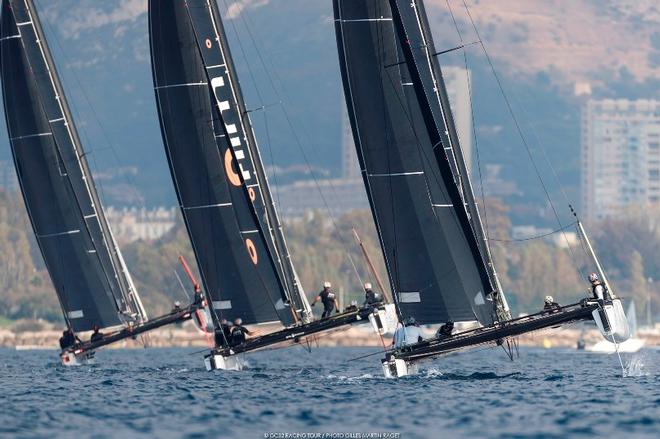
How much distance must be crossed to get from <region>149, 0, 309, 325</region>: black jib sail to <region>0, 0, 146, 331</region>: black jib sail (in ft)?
27.2

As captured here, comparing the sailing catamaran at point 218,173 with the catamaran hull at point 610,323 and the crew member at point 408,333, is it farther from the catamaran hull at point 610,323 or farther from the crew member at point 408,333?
the catamaran hull at point 610,323

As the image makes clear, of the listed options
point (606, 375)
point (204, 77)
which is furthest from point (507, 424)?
point (204, 77)

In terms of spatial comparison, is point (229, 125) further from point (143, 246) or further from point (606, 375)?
point (143, 246)

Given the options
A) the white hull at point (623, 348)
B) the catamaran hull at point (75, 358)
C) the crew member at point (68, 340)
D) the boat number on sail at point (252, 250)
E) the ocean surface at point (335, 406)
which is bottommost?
the white hull at point (623, 348)

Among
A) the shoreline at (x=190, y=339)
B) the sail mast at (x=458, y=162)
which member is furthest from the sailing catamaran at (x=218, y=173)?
the shoreline at (x=190, y=339)

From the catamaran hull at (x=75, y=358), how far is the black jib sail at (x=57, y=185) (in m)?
1.46

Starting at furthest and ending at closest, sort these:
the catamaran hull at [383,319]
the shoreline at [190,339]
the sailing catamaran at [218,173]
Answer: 1. the shoreline at [190,339]
2. the sailing catamaran at [218,173]
3. the catamaran hull at [383,319]

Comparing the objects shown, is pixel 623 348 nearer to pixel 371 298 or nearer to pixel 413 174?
pixel 371 298

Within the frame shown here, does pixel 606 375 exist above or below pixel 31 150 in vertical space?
below

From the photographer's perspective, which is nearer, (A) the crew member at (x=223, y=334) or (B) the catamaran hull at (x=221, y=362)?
(B) the catamaran hull at (x=221, y=362)

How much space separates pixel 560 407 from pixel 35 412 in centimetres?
987

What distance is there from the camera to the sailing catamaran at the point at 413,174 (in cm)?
4203

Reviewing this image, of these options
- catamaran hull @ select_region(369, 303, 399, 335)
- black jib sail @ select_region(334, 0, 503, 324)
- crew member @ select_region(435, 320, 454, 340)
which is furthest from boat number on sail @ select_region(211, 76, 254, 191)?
crew member @ select_region(435, 320, 454, 340)

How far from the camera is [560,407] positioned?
117 feet
